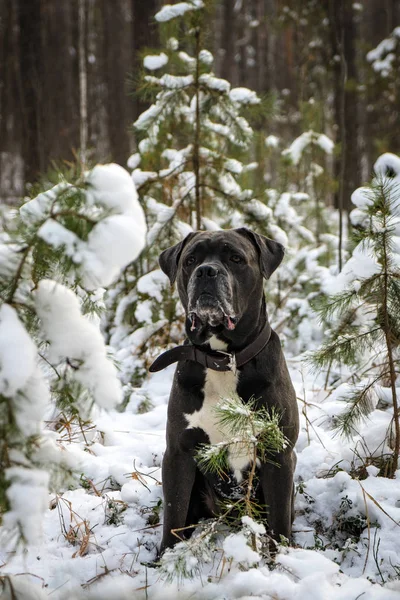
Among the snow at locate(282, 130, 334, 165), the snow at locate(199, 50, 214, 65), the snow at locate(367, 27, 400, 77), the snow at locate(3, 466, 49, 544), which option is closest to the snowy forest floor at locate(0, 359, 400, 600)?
the snow at locate(3, 466, 49, 544)

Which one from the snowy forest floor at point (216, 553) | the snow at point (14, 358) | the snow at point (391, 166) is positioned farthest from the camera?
the snow at point (391, 166)

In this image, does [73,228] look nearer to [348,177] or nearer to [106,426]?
[106,426]

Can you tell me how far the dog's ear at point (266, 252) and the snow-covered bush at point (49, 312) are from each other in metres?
1.50

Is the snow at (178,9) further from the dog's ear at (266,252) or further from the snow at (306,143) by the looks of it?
the snow at (306,143)

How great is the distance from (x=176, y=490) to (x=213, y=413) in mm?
441

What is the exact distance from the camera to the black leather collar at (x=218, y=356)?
2.72 meters

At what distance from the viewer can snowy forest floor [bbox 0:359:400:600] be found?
215 cm

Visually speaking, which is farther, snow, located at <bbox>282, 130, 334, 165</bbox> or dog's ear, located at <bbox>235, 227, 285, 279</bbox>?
snow, located at <bbox>282, 130, 334, 165</bbox>

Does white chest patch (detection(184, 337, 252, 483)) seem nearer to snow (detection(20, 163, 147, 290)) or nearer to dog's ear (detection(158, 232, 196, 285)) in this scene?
dog's ear (detection(158, 232, 196, 285))

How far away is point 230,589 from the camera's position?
6.95 ft

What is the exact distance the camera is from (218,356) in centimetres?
277

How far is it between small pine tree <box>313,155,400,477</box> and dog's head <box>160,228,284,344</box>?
501mm

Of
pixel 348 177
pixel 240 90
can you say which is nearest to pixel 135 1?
pixel 240 90

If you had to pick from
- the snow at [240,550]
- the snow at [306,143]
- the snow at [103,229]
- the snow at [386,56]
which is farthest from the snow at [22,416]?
the snow at [386,56]
